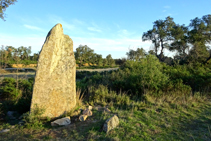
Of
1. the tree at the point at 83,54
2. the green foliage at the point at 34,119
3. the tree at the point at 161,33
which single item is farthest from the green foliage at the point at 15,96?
the tree at the point at 83,54

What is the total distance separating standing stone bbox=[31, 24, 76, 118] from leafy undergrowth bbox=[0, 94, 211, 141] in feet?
1.96

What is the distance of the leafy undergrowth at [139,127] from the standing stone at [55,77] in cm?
60

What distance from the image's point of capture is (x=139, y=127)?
427 centimetres

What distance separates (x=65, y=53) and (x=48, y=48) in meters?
0.62

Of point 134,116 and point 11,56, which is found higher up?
point 11,56

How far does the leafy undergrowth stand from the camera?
379 cm

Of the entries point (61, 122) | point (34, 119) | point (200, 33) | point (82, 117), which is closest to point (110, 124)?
point (82, 117)

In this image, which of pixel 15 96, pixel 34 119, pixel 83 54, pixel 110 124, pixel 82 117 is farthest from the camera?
pixel 83 54

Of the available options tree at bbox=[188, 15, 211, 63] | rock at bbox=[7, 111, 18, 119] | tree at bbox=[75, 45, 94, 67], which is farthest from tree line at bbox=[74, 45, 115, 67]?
rock at bbox=[7, 111, 18, 119]

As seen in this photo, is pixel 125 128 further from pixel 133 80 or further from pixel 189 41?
pixel 189 41

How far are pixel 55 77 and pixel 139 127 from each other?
9.89 ft

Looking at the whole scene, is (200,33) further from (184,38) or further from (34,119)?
(34,119)

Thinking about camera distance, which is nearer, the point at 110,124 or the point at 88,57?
the point at 110,124

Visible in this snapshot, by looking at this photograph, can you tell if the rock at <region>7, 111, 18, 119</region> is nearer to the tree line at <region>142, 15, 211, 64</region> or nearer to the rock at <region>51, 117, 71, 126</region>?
the rock at <region>51, 117, 71, 126</region>
